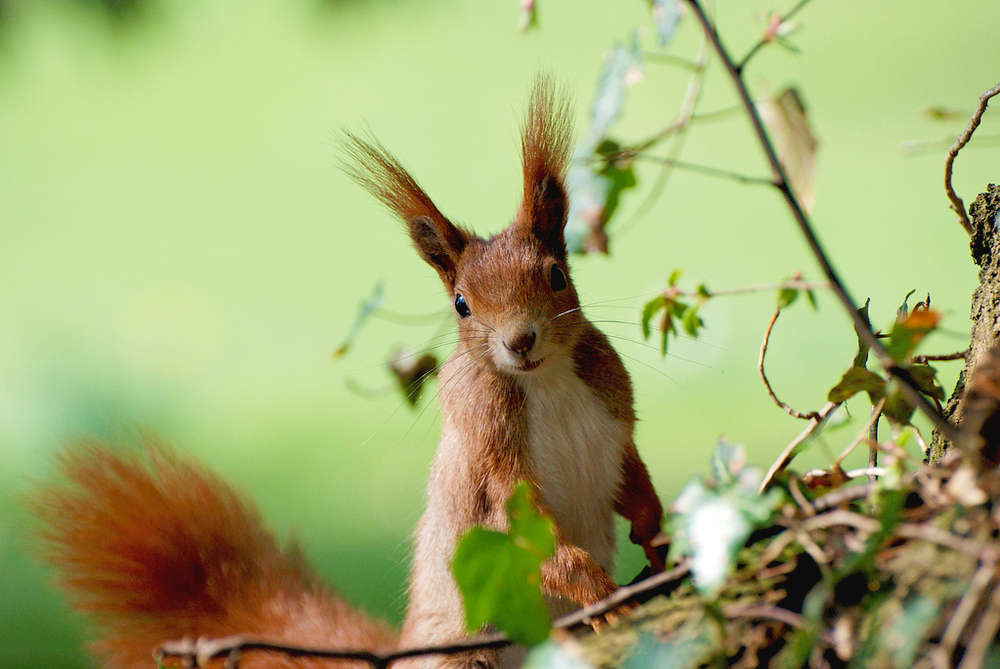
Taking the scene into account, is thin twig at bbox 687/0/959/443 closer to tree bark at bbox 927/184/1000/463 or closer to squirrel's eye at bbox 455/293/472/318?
tree bark at bbox 927/184/1000/463

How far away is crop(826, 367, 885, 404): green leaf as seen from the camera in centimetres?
50

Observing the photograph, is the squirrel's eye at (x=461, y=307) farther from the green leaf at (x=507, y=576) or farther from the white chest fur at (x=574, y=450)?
the green leaf at (x=507, y=576)

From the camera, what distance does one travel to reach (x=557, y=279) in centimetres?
83

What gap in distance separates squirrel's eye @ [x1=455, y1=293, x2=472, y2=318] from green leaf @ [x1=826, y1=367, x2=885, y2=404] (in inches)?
15.7

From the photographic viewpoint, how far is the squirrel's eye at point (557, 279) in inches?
32.5

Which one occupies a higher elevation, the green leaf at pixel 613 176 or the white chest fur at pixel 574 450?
the green leaf at pixel 613 176

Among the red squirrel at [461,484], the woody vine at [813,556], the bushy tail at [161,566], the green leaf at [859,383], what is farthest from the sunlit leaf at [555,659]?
the bushy tail at [161,566]

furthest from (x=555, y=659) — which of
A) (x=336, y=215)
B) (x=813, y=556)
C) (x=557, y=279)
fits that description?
(x=336, y=215)

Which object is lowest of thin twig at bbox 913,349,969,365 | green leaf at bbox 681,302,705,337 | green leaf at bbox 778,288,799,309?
thin twig at bbox 913,349,969,365

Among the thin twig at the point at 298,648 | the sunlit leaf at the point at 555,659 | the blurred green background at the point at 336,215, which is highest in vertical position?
the blurred green background at the point at 336,215

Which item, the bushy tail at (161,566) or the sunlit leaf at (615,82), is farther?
the bushy tail at (161,566)

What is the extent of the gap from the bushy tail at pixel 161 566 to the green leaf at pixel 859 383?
25.0 inches

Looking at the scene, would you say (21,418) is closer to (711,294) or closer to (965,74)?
(711,294)

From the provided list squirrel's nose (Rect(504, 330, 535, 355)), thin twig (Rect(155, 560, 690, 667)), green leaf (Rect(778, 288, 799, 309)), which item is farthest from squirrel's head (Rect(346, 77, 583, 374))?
thin twig (Rect(155, 560, 690, 667))
